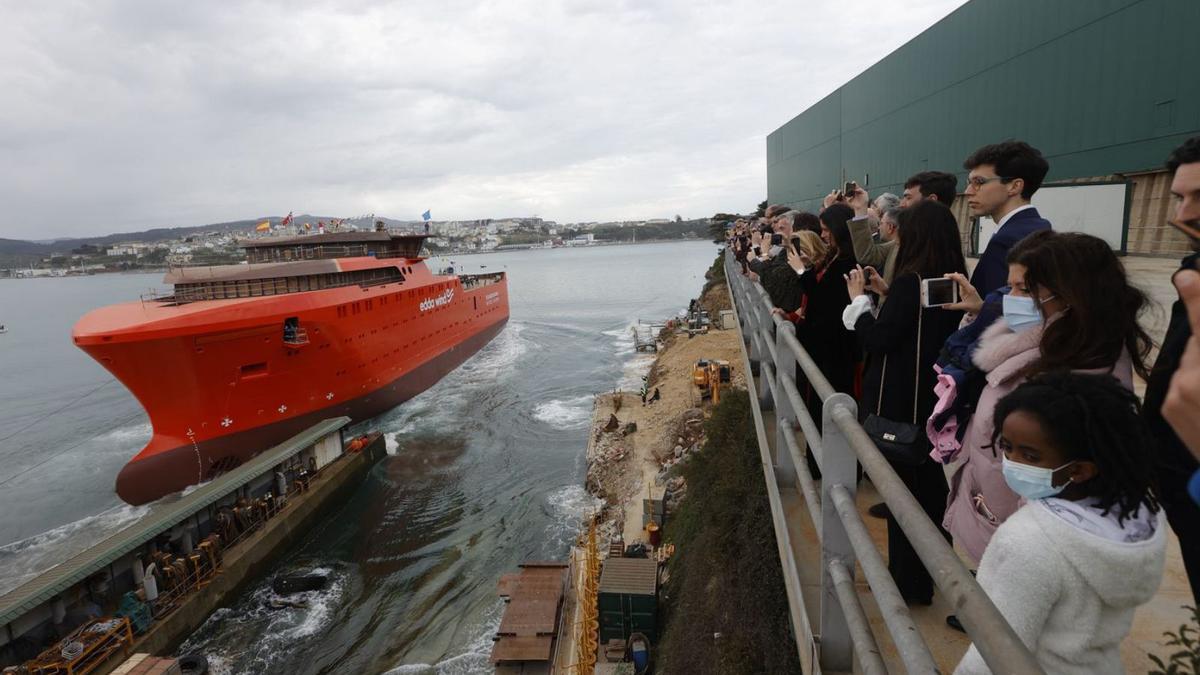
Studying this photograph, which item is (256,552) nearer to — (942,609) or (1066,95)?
(942,609)

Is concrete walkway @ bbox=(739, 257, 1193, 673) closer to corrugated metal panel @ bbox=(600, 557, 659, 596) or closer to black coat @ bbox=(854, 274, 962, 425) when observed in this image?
black coat @ bbox=(854, 274, 962, 425)

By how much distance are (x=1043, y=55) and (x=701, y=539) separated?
43.6 ft

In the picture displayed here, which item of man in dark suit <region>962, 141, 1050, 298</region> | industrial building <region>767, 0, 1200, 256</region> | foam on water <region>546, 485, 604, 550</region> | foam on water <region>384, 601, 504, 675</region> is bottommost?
foam on water <region>384, 601, 504, 675</region>

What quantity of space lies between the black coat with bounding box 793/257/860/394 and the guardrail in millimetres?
748

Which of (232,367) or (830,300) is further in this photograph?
(232,367)

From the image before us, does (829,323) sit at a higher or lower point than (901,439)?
higher

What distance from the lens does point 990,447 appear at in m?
1.97

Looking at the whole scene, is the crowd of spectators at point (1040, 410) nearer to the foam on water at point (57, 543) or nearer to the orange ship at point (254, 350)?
the orange ship at point (254, 350)

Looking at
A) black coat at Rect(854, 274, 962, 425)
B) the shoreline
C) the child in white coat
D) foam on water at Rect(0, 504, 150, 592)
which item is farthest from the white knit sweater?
foam on water at Rect(0, 504, 150, 592)

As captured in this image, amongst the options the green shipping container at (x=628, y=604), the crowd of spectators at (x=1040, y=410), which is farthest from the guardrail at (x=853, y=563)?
the green shipping container at (x=628, y=604)

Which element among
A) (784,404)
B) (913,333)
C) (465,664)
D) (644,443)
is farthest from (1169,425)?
(644,443)

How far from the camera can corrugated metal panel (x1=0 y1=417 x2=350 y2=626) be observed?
31.2 ft

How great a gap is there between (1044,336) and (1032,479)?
25.1 inches

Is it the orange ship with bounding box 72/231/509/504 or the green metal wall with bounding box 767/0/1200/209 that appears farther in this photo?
the orange ship with bounding box 72/231/509/504
